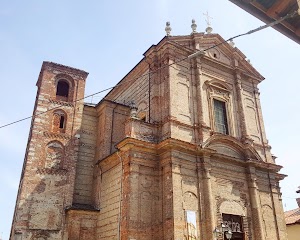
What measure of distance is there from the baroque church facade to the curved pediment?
0.06 metres

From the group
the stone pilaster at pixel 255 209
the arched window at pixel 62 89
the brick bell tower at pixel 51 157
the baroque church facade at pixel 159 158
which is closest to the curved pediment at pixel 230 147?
the baroque church facade at pixel 159 158

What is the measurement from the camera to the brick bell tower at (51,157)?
1617 centimetres

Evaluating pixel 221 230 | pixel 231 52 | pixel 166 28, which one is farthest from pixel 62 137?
pixel 231 52

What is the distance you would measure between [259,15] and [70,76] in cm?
1774

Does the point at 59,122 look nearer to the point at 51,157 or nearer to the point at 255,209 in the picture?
the point at 51,157

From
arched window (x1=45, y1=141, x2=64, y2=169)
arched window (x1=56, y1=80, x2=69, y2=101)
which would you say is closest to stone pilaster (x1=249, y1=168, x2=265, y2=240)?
arched window (x1=45, y1=141, x2=64, y2=169)

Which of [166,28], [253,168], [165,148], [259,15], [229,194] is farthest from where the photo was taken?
[166,28]

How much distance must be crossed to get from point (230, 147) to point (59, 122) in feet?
32.0

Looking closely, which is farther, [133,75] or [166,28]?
[133,75]

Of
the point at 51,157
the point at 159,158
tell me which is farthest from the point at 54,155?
the point at 159,158

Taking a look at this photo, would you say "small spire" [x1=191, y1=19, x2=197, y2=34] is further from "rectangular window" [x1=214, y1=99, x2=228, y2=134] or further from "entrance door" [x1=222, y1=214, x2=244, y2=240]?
"entrance door" [x1=222, y1=214, x2=244, y2=240]

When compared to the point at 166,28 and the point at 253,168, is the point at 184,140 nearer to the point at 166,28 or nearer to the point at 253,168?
the point at 253,168

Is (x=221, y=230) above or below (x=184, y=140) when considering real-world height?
below

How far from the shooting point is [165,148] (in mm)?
15398
